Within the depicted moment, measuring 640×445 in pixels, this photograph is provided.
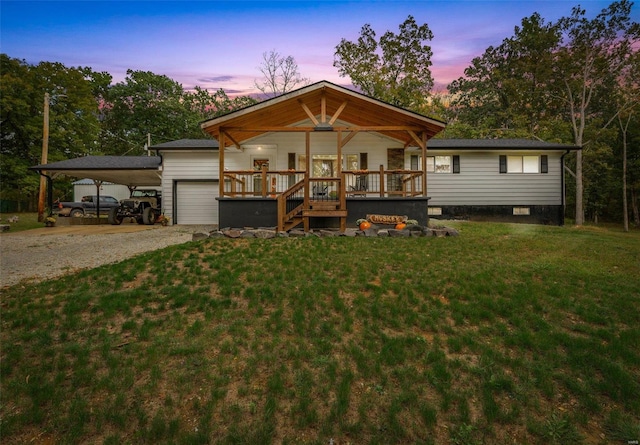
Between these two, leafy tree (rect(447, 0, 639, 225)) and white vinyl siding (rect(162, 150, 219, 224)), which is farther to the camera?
leafy tree (rect(447, 0, 639, 225))

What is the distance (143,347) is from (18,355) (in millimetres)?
1161

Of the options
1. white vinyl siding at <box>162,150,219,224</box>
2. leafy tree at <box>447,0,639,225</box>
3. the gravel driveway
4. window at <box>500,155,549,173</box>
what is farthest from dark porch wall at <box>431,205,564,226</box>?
the gravel driveway

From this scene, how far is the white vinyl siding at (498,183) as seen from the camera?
1474 centimetres

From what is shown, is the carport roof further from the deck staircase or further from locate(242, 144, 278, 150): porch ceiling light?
the deck staircase

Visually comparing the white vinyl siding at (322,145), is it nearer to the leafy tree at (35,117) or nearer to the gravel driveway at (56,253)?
the gravel driveway at (56,253)

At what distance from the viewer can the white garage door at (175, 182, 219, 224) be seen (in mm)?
14570

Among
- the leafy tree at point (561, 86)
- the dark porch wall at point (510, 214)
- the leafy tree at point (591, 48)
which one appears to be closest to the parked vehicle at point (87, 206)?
the dark porch wall at point (510, 214)

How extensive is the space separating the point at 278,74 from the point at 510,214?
2001 cm

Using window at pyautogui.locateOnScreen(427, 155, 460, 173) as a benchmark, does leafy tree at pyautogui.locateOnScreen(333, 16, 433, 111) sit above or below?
above

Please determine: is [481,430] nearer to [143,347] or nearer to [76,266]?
[143,347]

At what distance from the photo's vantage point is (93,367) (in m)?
2.90

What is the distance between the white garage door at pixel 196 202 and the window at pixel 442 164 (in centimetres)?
1040

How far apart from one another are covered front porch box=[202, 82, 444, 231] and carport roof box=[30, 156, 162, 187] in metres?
3.82

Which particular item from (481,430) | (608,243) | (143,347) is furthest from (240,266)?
(608,243)
